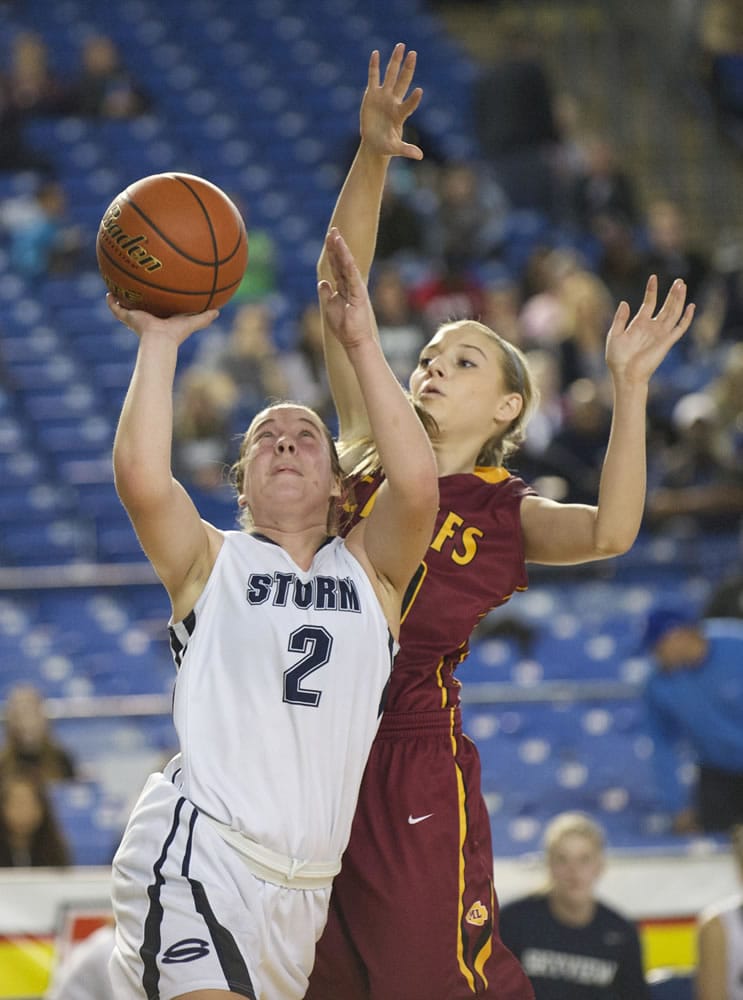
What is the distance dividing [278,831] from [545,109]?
1189 cm

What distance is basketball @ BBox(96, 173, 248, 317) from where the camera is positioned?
12.0 ft

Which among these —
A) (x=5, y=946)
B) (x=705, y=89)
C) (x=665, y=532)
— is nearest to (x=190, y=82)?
(x=705, y=89)

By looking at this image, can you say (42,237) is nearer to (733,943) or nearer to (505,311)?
(505,311)

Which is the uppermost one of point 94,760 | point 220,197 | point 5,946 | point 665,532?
point 665,532

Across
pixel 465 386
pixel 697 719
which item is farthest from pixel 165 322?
pixel 697 719

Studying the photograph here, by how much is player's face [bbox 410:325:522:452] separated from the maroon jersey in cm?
13

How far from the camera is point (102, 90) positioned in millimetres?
14578

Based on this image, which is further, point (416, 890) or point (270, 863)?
point (416, 890)

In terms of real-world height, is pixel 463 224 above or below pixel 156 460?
above

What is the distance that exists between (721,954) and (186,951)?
3190 millimetres

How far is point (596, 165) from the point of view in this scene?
45.8ft

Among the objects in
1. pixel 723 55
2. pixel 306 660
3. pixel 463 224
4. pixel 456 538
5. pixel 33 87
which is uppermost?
pixel 723 55

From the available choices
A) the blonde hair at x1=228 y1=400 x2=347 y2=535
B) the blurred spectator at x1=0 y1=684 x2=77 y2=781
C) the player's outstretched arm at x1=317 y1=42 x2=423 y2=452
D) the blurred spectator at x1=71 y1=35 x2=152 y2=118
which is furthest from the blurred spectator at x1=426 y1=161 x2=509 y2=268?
the blonde hair at x1=228 y1=400 x2=347 y2=535

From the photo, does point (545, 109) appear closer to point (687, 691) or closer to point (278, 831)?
point (687, 691)
